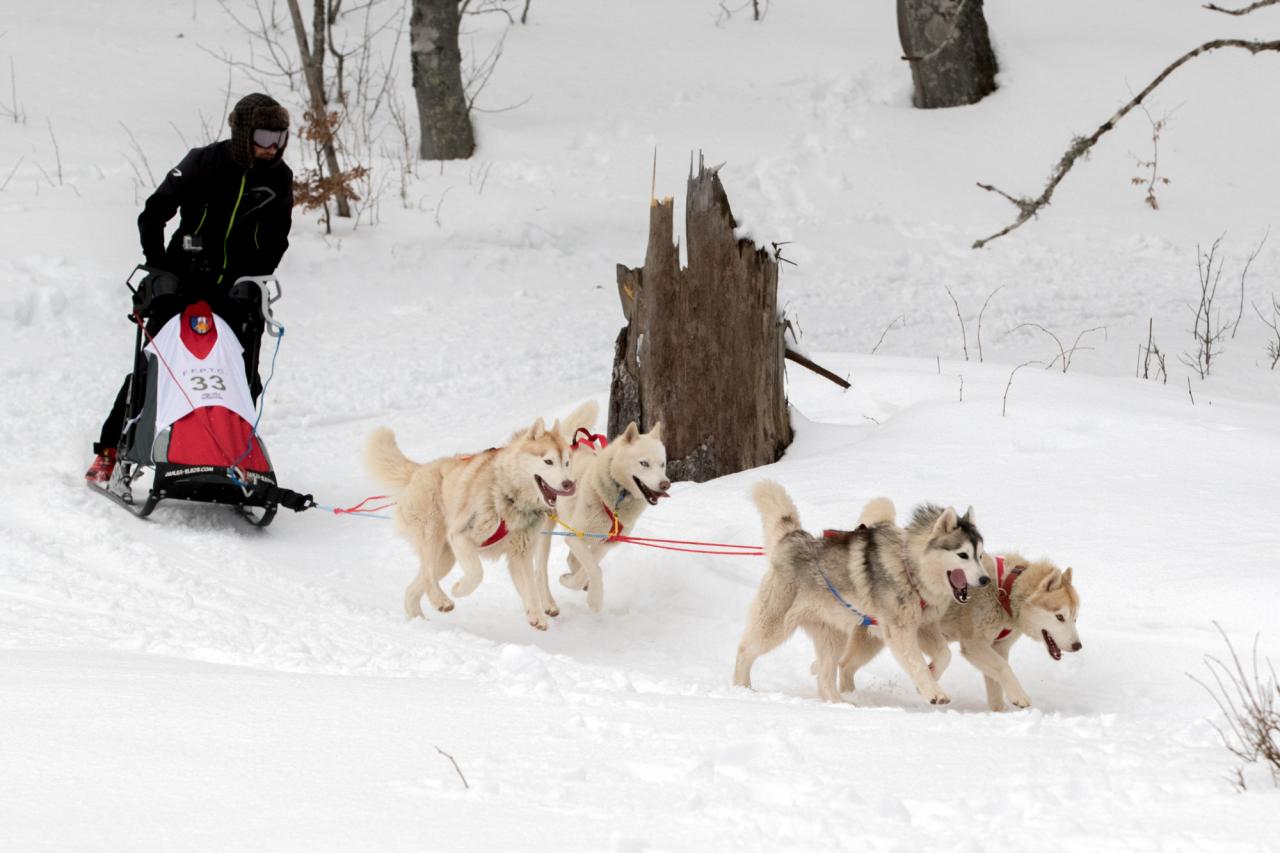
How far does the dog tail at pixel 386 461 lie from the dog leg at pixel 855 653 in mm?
1959

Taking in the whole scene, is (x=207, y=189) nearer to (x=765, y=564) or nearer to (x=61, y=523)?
(x=61, y=523)

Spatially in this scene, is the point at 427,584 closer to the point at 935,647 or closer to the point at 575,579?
the point at 575,579

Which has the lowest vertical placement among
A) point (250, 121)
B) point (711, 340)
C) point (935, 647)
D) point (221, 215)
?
point (935, 647)

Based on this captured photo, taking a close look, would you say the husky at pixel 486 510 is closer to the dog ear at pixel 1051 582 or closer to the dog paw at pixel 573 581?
the dog paw at pixel 573 581

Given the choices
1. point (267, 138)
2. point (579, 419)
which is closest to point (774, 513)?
point (579, 419)

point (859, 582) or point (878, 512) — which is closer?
point (859, 582)

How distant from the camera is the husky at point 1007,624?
449 centimetres

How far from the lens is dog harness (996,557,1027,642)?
4.64 metres

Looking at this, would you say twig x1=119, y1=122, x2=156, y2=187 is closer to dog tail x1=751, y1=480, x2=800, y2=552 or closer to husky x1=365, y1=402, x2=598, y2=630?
husky x1=365, y1=402, x2=598, y2=630

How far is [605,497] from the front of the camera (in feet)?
18.8

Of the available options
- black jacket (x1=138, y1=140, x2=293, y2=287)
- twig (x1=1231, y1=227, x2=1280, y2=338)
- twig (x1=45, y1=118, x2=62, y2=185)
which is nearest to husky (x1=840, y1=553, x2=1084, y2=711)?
black jacket (x1=138, y1=140, x2=293, y2=287)

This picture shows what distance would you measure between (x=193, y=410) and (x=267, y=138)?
1.29m

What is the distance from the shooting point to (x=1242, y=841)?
231 cm

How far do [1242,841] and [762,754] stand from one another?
0.93 meters
